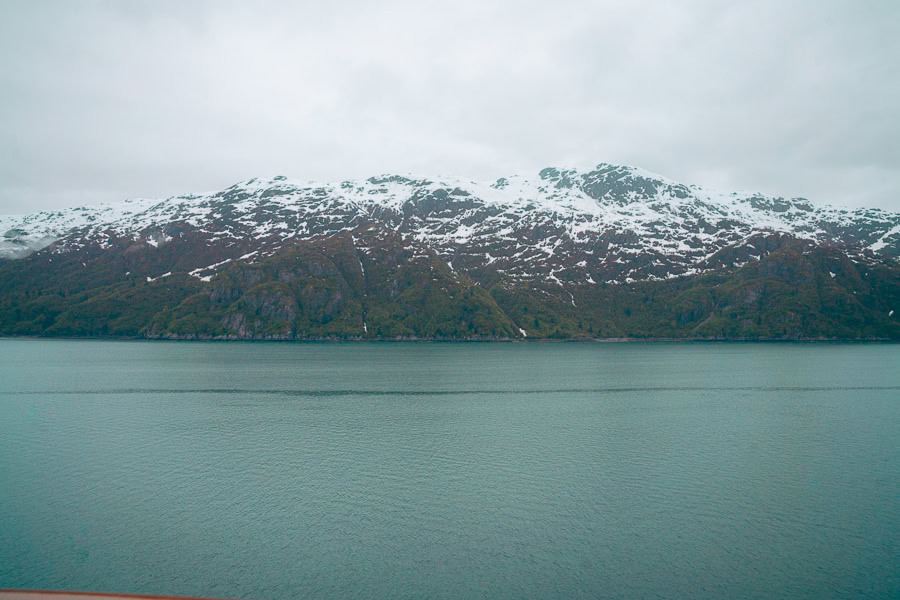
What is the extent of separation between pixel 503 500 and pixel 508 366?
113 metres

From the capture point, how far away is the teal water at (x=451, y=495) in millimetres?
30281

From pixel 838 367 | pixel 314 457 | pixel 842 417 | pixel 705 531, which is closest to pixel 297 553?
pixel 314 457

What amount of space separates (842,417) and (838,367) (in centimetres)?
8798

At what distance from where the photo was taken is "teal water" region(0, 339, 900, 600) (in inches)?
1192

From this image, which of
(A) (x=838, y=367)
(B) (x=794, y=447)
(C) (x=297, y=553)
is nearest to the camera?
(C) (x=297, y=553)

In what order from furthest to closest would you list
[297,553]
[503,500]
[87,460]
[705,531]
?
[87,460], [503,500], [705,531], [297,553]

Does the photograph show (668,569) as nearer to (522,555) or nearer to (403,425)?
(522,555)

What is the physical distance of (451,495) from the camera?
43406 mm

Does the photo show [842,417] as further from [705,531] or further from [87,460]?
[87,460]

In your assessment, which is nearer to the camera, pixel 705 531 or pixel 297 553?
pixel 297 553

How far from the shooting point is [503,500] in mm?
42188

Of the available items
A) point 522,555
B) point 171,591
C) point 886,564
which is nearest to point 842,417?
point 886,564

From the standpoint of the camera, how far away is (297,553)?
33.2 meters

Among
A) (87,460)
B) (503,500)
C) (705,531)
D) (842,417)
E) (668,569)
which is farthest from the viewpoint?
(842,417)
